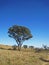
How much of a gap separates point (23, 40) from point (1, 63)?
46.7m

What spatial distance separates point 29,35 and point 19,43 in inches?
184

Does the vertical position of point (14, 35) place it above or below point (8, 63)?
above

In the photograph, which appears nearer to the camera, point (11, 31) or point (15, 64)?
point (15, 64)

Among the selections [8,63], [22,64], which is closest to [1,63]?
[8,63]

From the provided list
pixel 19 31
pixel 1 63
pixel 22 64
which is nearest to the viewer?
pixel 1 63

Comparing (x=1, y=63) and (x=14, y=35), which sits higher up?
(x=14, y=35)

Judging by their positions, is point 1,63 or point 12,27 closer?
point 1,63

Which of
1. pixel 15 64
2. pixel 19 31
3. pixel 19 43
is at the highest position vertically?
pixel 19 31

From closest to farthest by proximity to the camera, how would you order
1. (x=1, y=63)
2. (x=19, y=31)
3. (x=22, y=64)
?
1. (x=1, y=63)
2. (x=22, y=64)
3. (x=19, y=31)

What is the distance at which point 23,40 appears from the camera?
209 ft

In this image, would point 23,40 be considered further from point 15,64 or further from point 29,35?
point 15,64

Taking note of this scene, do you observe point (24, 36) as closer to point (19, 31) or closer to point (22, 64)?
point (19, 31)

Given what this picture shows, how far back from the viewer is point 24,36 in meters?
63.8

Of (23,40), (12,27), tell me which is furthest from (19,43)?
(12,27)
